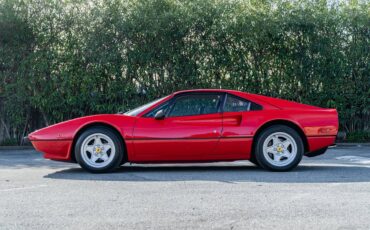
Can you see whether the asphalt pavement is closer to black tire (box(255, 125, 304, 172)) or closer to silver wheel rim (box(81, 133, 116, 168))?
black tire (box(255, 125, 304, 172))

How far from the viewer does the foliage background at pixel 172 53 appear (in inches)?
584

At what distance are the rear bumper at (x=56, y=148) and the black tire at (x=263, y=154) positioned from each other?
2569 mm

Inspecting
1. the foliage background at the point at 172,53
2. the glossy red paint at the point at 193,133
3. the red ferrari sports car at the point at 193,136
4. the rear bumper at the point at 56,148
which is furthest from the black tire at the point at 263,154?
the foliage background at the point at 172,53

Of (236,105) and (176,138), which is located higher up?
(236,105)

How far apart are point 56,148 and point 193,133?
188 cm

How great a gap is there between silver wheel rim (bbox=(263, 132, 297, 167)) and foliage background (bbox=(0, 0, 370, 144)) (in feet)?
19.8

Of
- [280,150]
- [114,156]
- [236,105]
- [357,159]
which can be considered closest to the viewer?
[114,156]

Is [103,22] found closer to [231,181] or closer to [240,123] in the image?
[240,123]

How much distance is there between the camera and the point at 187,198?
21.8 ft

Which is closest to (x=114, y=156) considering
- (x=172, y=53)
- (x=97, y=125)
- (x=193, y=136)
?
(x=97, y=125)

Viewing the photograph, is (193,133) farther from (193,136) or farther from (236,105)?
(236,105)

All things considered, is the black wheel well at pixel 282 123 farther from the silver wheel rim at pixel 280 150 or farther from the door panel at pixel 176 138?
the door panel at pixel 176 138

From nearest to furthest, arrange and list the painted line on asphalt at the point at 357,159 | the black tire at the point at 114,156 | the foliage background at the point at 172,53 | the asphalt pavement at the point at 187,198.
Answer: the asphalt pavement at the point at 187,198
the black tire at the point at 114,156
the painted line on asphalt at the point at 357,159
the foliage background at the point at 172,53

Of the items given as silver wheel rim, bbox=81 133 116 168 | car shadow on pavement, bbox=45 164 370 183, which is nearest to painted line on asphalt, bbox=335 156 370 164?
car shadow on pavement, bbox=45 164 370 183
